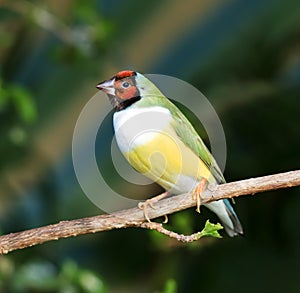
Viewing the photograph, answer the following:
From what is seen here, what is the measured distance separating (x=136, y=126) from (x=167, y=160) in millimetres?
64

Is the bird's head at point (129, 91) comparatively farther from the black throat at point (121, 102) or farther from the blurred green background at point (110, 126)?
the blurred green background at point (110, 126)

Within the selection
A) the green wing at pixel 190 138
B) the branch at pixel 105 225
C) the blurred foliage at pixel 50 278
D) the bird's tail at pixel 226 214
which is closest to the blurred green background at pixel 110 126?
the blurred foliage at pixel 50 278

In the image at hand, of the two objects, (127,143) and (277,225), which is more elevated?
(127,143)

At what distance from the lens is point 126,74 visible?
92cm

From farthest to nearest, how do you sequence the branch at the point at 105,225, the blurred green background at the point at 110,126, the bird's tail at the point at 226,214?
1. the blurred green background at the point at 110,126
2. the bird's tail at the point at 226,214
3. the branch at the point at 105,225

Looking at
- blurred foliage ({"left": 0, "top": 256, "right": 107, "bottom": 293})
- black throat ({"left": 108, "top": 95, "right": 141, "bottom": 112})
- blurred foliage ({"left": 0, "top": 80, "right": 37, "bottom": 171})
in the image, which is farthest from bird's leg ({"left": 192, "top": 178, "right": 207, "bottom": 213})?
blurred foliage ({"left": 0, "top": 80, "right": 37, "bottom": 171})

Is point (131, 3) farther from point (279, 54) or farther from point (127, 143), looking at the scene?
point (127, 143)

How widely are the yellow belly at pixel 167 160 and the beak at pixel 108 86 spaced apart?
0.23 feet

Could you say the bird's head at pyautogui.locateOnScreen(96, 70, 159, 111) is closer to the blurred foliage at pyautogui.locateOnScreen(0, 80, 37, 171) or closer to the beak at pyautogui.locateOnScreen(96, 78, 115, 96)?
the beak at pyautogui.locateOnScreen(96, 78, 115, 96)

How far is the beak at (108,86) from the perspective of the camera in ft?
3.01

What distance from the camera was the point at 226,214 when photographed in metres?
1.09

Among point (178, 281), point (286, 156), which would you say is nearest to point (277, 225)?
point (286, 156)

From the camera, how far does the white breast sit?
0.91 m

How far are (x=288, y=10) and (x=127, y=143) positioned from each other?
0.75m
